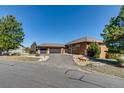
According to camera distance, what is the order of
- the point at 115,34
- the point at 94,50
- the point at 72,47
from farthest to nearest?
the point at 72,47
the point at 94,50
the point at 115,34

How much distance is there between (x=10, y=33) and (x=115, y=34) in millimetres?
22144

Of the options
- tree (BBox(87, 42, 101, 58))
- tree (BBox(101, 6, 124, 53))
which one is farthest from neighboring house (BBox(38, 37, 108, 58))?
tree (BBox(101, 6, 124, 53))

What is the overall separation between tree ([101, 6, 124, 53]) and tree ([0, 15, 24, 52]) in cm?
1956

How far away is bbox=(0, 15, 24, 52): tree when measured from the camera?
1157 inches

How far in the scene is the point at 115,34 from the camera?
54.5ft

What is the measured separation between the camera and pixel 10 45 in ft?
97.0

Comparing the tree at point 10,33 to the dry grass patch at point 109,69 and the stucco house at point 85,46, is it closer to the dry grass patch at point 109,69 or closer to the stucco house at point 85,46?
the stucco house at point 85,46

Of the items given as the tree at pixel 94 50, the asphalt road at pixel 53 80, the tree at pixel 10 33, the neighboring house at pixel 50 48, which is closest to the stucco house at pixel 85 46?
Result: the tree at pixel 94 50

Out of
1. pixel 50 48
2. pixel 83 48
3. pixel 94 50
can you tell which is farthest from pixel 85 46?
pixel 50 48

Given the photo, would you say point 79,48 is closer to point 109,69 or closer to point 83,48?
point 83,48

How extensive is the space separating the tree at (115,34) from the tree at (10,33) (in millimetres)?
19563

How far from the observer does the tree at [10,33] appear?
29.4 metres
